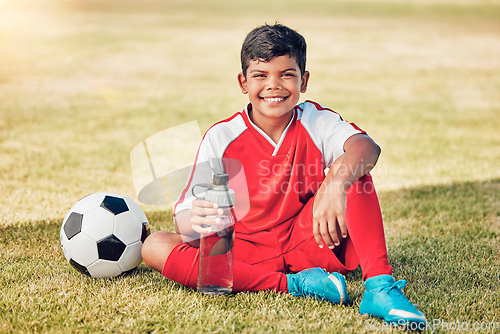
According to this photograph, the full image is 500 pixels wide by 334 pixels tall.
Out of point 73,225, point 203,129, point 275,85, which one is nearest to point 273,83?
point 275,85

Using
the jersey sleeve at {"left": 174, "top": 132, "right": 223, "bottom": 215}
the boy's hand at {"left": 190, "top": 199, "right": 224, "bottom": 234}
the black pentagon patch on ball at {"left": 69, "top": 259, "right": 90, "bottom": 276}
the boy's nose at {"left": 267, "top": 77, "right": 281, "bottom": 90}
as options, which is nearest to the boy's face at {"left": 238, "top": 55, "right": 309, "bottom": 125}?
the boy's nose at {"left": 267, "top": 77, "right": 281, "bottom": 90}

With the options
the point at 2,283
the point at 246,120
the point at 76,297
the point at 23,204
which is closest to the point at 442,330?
the point at 246,120

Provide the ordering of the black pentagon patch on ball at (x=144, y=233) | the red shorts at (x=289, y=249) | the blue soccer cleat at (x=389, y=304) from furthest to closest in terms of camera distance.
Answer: the black pentagon patch on ball at (x=144, y=233), the red shorts at (x=289, y=249), the blue soccer cleat at (x=389, y=304)

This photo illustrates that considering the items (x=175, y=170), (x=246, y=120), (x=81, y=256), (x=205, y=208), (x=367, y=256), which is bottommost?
(x=175, y=170)

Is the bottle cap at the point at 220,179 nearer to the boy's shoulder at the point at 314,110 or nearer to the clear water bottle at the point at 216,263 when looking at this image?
the clear water bottle at the point at 216,263

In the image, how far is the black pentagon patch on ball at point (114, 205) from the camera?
2.84 m

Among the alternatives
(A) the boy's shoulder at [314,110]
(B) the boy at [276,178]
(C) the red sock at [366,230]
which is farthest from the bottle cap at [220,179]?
(A) the boy's shoulder at [314,110]

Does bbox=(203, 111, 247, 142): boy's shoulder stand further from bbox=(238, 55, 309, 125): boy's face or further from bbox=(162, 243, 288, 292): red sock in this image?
bbox=(162, 243, 288, 292): red sock

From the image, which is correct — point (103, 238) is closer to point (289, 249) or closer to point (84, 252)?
point (84, 252)

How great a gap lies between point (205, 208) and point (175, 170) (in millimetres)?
3020

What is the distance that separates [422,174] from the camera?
5227 mm

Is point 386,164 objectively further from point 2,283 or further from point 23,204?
point 2,283

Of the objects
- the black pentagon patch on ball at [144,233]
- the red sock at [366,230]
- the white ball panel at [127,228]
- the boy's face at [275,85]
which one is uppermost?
the boy's face at [275,85]

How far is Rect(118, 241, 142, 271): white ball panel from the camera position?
Answer: 2729 mm
